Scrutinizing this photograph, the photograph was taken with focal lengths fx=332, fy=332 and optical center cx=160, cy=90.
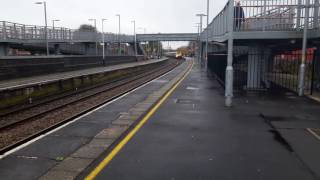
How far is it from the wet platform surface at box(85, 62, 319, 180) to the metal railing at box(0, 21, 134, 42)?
30.4 meters

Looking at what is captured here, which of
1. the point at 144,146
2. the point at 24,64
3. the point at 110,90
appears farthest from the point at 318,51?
the point at 24,64

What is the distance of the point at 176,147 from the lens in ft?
25.6

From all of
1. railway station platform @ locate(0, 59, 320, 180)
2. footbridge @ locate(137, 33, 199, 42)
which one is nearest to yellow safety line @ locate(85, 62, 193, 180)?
railway station platform @ locate(0, 59, 320, 180)

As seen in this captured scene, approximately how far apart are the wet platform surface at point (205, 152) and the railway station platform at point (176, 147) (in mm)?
18

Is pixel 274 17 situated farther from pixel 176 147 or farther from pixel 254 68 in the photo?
pixel 176 147

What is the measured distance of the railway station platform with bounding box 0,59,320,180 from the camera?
6.25 metres

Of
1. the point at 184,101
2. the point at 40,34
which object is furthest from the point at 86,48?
the point at 184,101

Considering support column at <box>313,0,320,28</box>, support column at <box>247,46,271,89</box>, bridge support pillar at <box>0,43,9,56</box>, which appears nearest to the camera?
support column at <box>313,0,320,28</box>

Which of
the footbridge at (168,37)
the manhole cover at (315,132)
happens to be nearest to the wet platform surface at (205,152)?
the manhole cover at (315,132)

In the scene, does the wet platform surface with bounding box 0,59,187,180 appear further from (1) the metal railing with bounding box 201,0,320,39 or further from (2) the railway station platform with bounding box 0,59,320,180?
(1) the metal railing with bounding box 201,0,320,39

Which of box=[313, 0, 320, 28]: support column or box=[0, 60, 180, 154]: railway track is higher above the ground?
box=[313, 0, 320, 28]: support column

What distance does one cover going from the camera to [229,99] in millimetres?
13695

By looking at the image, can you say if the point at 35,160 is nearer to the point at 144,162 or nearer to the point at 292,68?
the point at 144,162

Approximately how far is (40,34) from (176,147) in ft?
139
